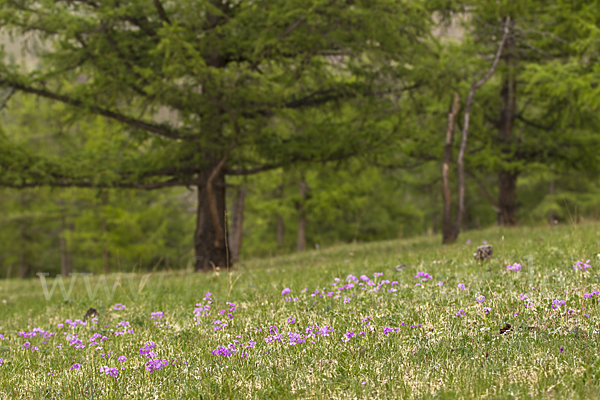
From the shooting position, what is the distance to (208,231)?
1186cm

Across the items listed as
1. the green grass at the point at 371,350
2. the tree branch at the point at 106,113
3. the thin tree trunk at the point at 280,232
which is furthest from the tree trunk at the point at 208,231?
the thin tree trunk at the point at 280,232

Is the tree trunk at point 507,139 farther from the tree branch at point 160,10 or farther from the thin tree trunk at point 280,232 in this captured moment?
the thin tree trunk at point 280,232

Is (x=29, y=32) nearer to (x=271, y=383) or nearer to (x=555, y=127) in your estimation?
(x=271, y=383)

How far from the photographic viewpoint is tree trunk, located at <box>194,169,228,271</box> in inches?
461

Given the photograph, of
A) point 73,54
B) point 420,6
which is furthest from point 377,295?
point 73,54

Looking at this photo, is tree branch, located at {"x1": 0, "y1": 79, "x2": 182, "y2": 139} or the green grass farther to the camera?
tree branch, located at {"x1": 0, "y1": 79, "x2": 182, "y2": 139}

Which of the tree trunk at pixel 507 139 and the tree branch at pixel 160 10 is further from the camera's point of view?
the tree trunk at pixel 507 139

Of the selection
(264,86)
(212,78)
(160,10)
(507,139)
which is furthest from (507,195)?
(160,10)

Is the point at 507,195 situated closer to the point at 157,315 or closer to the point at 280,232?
the point at 157,315

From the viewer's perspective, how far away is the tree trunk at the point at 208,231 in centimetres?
1171

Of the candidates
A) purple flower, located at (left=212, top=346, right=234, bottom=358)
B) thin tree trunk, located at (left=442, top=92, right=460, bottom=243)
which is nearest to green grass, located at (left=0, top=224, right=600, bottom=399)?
purple flower, located at (left=212, top=346, right=234, bottom=358)

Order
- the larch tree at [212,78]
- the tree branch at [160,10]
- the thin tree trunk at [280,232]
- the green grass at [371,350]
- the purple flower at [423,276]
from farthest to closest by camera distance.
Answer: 1. the thin tree trunk at [280,232]
2. the tree branch at [160,10]
3. the larch tree at [212,78]
4. the purple flower at [423,276]
5. the green grass at [371,350]

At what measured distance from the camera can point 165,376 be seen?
117 inches

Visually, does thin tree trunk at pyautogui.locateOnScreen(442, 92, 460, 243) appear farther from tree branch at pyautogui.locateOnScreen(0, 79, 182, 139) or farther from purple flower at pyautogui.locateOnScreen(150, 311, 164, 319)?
purple flower at pyautogui.locateOnScreen(150, 311, 164, 319)
